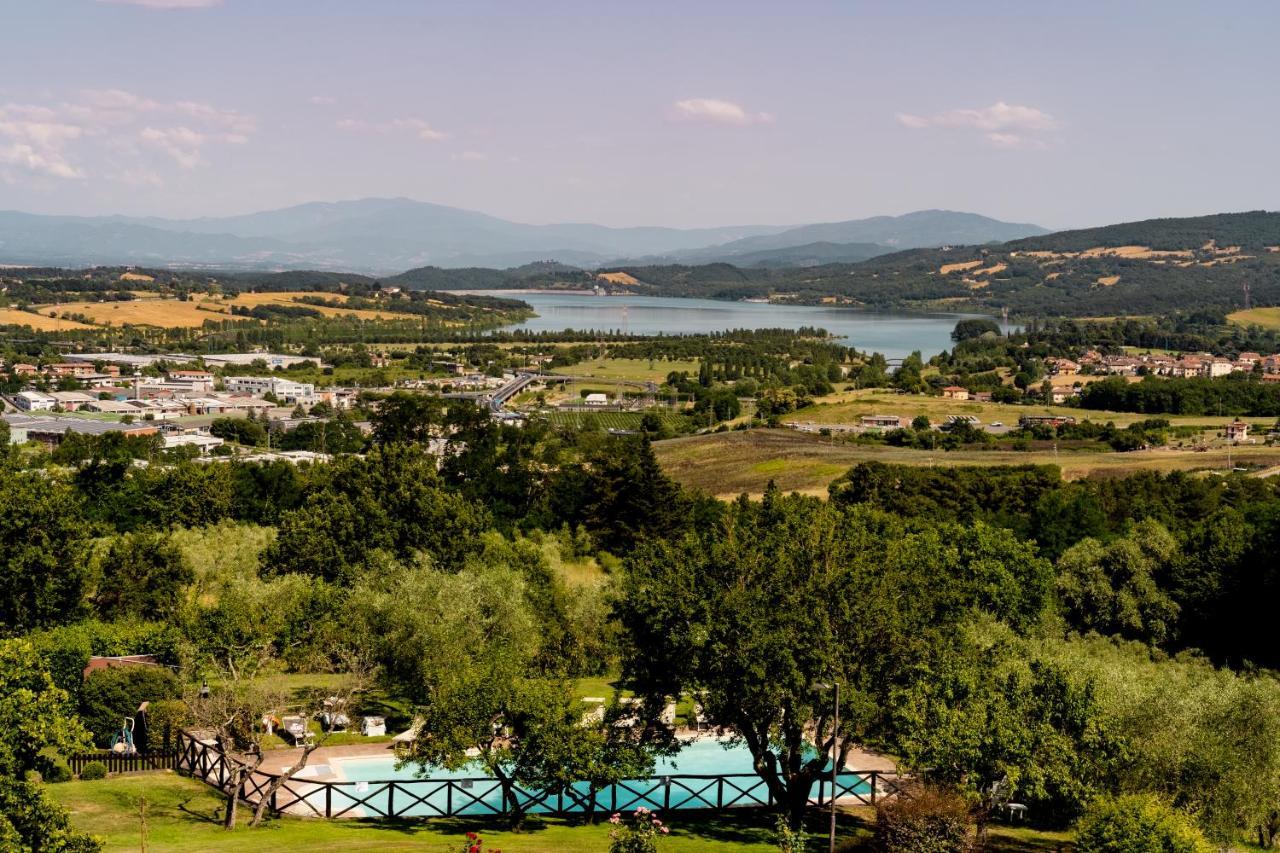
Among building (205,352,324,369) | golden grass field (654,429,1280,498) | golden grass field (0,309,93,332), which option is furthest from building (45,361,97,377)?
golden grass field (654,429,1280,498)

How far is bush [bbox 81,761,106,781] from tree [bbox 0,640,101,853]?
5.11 meters

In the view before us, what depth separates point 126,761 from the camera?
17.5 metres

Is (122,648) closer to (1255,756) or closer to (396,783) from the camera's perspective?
(396,783)

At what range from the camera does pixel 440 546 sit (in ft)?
94.3

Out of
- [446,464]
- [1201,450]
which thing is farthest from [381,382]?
[1201,450]

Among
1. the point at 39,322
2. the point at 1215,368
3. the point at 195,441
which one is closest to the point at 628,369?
the point at 1215,368

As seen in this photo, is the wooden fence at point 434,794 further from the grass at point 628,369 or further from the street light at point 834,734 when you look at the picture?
the grass at point 628,369

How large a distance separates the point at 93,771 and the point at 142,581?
10373mm

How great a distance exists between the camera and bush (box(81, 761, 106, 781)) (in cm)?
1683

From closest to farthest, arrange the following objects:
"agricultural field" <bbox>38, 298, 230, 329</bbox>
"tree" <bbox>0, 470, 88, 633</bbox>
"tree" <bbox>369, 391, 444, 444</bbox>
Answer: "tree" <bbox>0, 470, 88, 633</bbox> < "tree" <bbox>369, 391, 444, 444</bbox> < "agricultural field" <bbox>38, 298, 230, 329</bbox>

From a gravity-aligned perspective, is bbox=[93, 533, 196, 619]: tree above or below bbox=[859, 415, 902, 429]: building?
above

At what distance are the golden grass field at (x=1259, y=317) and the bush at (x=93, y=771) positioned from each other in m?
163

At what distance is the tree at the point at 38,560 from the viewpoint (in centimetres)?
2420

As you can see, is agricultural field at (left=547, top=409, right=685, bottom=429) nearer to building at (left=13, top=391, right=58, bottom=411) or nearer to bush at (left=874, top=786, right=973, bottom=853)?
building at (left=13, top=391, right=58, bottom=411)
